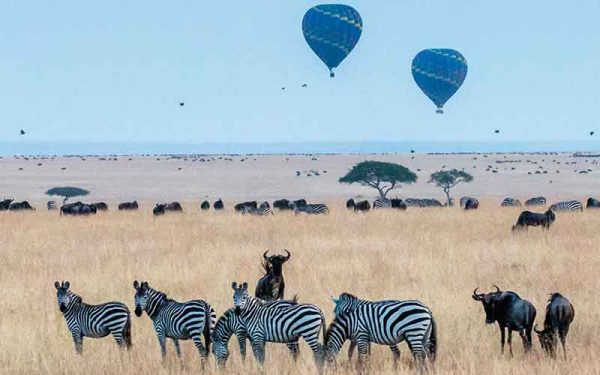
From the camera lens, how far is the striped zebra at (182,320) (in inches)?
375

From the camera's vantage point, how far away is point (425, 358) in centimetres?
912

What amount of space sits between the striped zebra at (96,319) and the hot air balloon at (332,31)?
42092 millimetres

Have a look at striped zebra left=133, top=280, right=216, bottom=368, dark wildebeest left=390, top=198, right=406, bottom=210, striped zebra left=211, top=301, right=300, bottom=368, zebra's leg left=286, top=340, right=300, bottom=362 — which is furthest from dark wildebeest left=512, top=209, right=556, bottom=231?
striped zebra left=133, top=280, right=216, bottom=368

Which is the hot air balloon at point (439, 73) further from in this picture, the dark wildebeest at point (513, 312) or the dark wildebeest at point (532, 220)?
the dark wildebeest at point (513, 312)

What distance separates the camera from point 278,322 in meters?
9.12

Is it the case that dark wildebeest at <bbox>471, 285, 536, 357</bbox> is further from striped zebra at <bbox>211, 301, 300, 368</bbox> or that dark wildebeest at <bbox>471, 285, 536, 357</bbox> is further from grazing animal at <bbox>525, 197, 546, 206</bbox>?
grazing animal at <bbox>525, 197, 546, 206</bbox>

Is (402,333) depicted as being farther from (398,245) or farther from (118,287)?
(398,245)

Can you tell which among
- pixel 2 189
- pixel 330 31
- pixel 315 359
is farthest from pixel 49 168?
pixel 315 359

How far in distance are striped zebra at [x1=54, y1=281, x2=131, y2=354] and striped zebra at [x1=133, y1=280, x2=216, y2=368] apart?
296mm

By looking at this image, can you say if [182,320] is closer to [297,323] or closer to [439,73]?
[297,323]

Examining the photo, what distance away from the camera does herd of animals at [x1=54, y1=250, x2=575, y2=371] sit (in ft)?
29.6

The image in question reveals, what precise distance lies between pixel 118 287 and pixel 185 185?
73.2m

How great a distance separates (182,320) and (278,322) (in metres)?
1.19

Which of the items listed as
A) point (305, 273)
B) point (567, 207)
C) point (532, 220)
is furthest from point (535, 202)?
point (305, 273)
